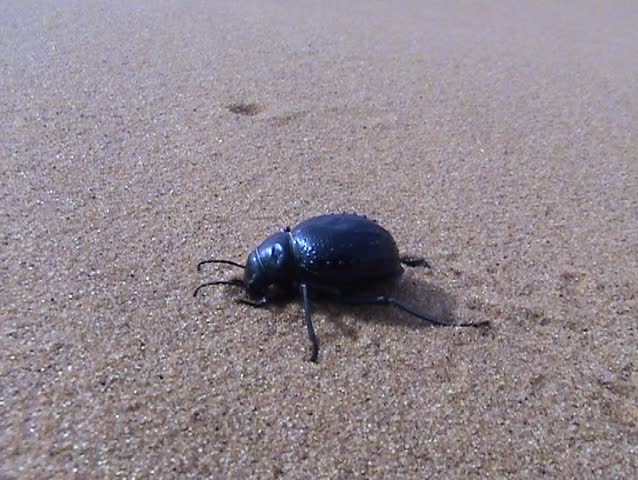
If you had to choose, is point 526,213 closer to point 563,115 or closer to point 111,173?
point 563,115

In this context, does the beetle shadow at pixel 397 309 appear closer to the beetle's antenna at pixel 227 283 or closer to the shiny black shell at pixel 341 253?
the shiny black shell at pixel 341 253

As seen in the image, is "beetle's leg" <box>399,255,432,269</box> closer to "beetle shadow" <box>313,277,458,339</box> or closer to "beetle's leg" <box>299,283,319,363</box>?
"beetle shadow" <box>313,277,458,339</box>

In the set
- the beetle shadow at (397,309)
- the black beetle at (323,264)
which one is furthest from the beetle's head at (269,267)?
the beetle shadow at (397,309)

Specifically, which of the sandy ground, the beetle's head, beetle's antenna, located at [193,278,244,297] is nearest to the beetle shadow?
the sandy ground

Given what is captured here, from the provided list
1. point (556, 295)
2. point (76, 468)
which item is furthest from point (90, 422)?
point (556, 295)

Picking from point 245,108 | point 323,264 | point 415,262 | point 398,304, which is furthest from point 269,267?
point 245,108
